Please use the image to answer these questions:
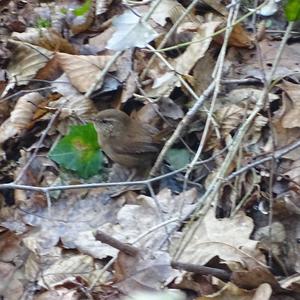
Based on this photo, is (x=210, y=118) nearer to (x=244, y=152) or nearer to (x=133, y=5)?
(x=244, y=152)

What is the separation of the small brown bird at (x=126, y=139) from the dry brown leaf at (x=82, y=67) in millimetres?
362

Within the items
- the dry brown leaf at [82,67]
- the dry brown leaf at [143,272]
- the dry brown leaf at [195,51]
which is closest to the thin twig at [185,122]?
the dry brown leaf at [195,51]

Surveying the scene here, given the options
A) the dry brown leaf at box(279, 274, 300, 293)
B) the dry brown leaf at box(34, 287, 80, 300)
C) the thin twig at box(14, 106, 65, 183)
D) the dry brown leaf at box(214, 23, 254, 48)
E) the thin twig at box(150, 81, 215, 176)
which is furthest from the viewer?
the dry brown leaf at box(214, 23, 254, 48)

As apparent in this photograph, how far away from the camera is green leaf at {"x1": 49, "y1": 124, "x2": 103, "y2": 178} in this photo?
4910 millimetres

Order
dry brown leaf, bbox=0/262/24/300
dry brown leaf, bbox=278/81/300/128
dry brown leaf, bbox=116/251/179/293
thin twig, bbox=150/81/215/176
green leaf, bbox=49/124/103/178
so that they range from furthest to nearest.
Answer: green leaf, bbox=49/124/103/178, thin twig, bbox=150/81/215/176, dry brown leaf, bbox=278/81/300/128, dry brown leaf, bbox=0/262/24/300, dry brown leaf, bbox=116/251/179/293

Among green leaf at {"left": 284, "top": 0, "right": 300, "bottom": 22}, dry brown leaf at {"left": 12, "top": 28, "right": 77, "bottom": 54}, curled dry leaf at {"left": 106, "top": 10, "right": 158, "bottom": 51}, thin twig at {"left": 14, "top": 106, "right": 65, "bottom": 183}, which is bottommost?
thin twig at {"left": 14, "top": 106, "right": 65, "bottom": 183}

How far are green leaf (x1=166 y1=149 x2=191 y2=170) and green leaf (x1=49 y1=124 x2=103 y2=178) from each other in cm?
48

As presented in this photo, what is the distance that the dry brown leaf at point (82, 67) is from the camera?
18.0 feet

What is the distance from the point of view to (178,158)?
4840 mm

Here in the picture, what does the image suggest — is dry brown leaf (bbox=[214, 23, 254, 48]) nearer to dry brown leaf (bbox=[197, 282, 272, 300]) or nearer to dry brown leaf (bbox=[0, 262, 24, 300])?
dry brown leaf (bbox=[0, 262, 24, 300])

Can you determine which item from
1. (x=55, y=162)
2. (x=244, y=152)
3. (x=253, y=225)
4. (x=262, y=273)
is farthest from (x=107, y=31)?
(x=262, y=273)

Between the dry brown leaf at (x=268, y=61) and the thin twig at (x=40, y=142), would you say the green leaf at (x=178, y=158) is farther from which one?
the thin twig at (x=40, y=142)

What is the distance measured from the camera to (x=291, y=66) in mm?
5117

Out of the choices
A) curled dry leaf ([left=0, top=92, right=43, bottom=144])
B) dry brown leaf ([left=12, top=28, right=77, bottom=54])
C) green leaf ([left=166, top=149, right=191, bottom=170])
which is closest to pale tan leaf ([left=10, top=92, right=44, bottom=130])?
curled dry leaf ([left=0, top=92, right=43, bottom=144])
